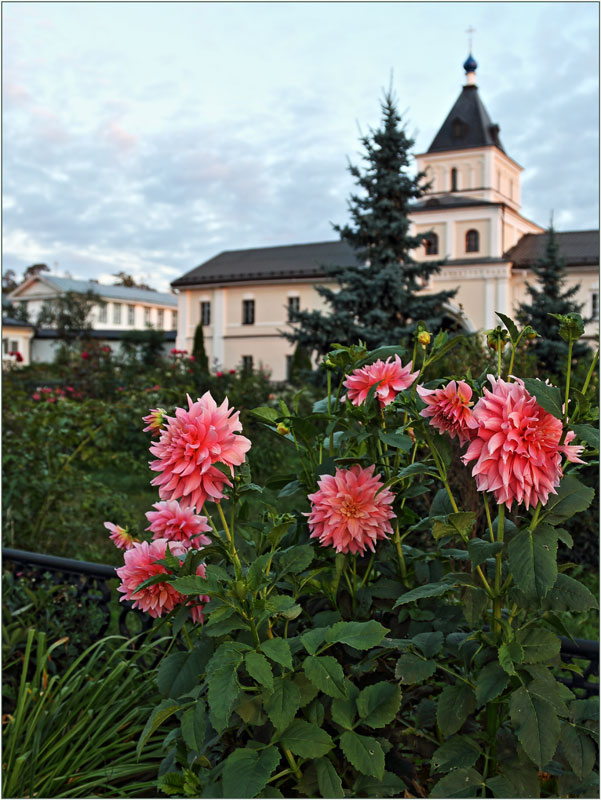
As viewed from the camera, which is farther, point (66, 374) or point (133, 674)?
point (66, 374)

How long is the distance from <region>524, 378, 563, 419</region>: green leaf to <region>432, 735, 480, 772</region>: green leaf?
704 millimetres

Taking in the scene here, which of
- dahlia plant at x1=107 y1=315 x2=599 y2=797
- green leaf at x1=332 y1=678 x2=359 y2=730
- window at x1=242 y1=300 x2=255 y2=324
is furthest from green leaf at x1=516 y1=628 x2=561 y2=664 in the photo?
window at x1=242 y1=300 x2=255 y2=324

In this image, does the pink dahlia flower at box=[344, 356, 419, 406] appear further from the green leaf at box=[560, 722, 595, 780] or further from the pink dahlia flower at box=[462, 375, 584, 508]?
the green leaf at box=[560, 722, 595, 780]

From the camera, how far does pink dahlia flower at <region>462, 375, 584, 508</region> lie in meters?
1.20

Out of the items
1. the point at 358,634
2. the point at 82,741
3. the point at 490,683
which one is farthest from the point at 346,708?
the point at 82,741

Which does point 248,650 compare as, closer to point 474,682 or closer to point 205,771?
point 205,771

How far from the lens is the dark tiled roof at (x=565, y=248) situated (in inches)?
1181

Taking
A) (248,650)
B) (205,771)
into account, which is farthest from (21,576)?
(248,650)

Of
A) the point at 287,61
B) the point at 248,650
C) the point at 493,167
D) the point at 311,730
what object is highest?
the point at 493,167

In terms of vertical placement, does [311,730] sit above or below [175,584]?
below

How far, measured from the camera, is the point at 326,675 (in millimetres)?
1269

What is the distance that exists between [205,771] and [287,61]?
6.89 ft

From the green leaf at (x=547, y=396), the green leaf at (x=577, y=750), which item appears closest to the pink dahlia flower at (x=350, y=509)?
the green leaf at (x=547, y=396)

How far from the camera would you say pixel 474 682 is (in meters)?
1.41
